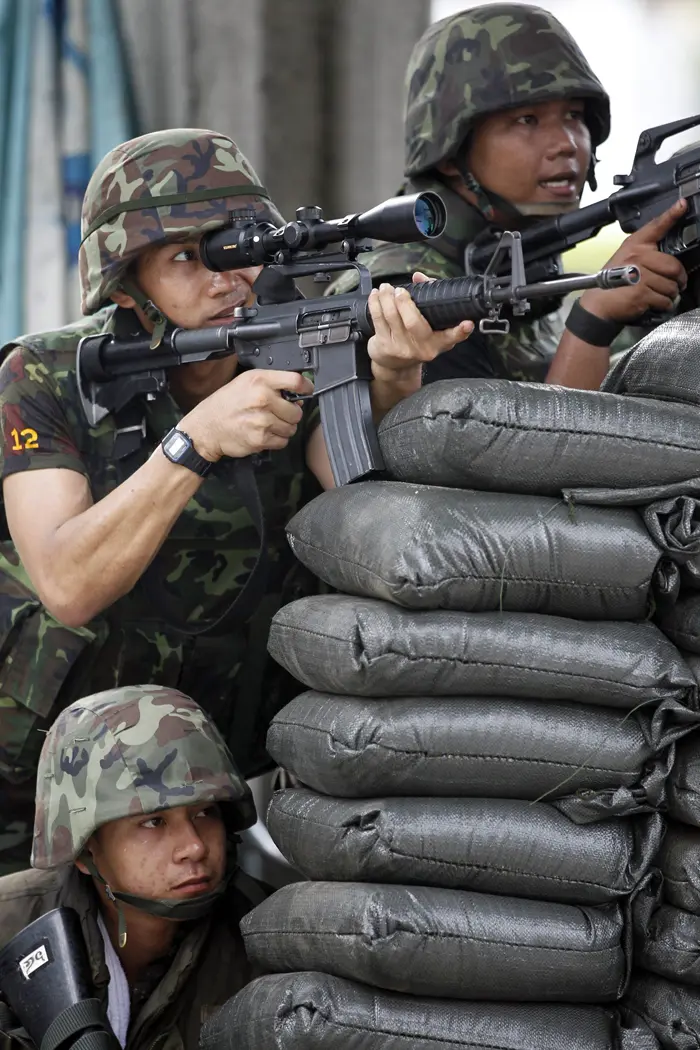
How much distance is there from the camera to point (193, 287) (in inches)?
90.5

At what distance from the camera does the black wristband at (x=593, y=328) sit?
2.21 m

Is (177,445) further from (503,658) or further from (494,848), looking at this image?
(494,848)

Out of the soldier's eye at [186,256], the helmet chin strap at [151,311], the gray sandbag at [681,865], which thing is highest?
the soldier's eye at [186,256]

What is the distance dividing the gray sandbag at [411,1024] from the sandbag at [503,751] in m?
0.23

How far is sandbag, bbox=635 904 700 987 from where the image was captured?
158cm

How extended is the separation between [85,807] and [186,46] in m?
2.50

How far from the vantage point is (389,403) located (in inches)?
80.6

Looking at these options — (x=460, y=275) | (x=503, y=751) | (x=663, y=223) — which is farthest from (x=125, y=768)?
(x=663, y=223)

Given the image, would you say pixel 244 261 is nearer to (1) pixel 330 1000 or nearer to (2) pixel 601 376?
(2) pixel 601 376

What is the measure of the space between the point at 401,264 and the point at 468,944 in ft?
3.85

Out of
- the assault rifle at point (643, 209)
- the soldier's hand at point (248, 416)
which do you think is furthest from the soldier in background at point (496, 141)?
the soldier's hand at point (248, 416)

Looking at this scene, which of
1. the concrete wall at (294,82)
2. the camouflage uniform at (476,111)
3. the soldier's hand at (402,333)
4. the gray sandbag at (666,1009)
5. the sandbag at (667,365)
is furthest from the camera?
the concrete wall at (294,82)

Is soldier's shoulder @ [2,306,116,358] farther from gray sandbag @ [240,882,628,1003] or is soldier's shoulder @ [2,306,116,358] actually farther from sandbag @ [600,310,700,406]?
gray sandbag @ [240,882,628,1003]

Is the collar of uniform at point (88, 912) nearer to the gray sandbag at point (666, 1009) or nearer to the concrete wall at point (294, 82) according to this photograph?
the gray sandbag at point (666, 1009)
